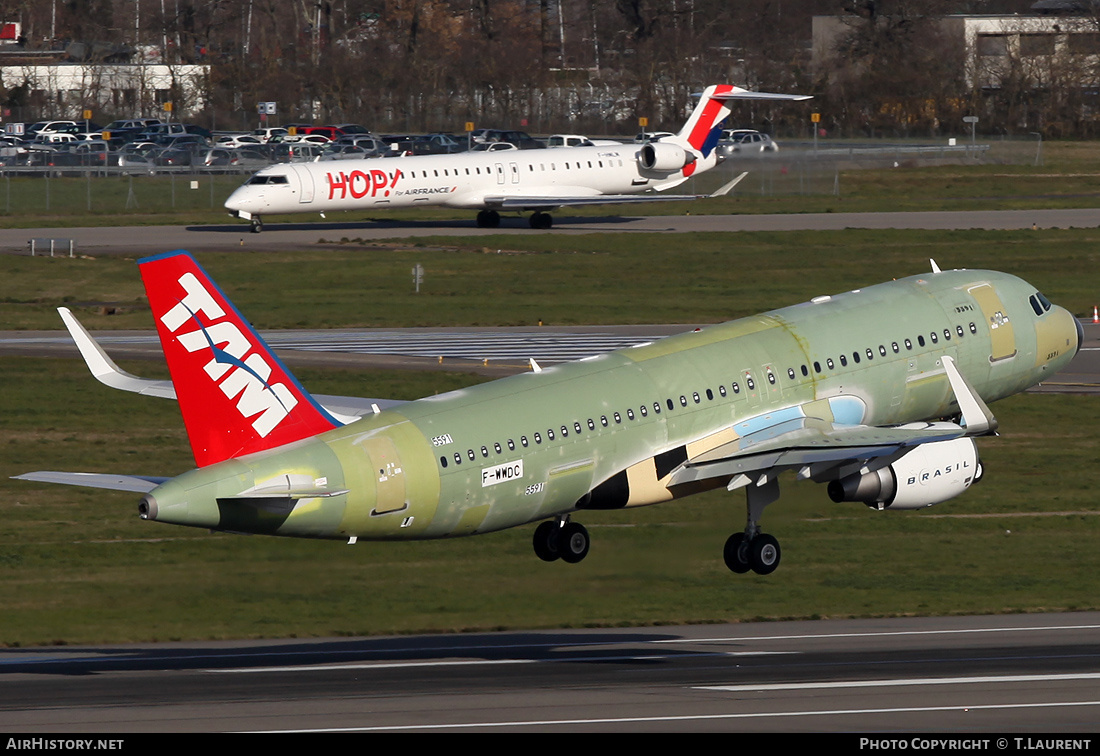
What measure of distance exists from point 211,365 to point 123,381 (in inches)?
217

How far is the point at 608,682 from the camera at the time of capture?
39.0 metres

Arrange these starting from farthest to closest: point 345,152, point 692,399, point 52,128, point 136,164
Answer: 1. point 52,128
2. point 345,152
3. point 136,164
4. point 692,399

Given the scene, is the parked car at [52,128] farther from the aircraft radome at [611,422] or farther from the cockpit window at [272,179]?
the aircraft radome at [611,422]

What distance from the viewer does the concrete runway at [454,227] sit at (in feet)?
355

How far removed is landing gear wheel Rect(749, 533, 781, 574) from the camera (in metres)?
42.0

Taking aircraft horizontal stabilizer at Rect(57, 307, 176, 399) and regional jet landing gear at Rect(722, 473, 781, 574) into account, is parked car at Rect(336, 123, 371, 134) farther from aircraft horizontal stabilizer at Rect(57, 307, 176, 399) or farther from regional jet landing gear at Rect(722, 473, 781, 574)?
regional jet landing gear at Rect(722, 473, 781, 574)

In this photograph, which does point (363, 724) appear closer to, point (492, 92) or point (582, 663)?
point (582, 663)

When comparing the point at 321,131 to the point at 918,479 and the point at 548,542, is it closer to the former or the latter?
the point at 548,542

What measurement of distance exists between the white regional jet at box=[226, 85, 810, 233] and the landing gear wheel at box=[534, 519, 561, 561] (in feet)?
228

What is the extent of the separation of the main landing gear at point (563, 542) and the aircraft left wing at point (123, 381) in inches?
202

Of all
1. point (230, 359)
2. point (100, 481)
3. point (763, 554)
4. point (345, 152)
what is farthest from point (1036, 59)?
point (100, 481)

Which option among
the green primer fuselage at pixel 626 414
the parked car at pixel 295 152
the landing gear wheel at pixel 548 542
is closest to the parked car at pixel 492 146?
the parked car at pixel 295 152

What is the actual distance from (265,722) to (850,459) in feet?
50.4

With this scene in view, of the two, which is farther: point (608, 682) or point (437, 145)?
point (437, 145)
